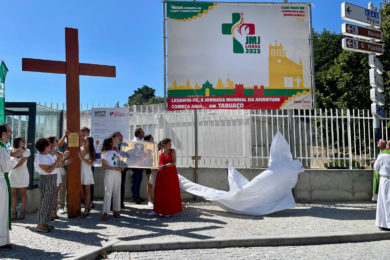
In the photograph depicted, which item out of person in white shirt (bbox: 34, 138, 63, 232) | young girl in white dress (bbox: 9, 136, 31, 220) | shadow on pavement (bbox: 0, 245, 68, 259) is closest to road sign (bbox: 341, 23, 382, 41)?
person in white shirt (bbox: 34, 138, 63, 232)

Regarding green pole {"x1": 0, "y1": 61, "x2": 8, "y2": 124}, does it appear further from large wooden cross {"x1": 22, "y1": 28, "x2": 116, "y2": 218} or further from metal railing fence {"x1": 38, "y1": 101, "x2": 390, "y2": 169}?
metal railing fence {"x1": 38, "y1": 101, "x2": 390, "y2": 169}

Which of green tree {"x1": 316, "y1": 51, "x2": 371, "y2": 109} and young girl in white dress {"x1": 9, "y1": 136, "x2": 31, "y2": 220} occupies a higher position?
green tree {"x1": 316, "y1": 51, "x2": 371, "y2": 109}

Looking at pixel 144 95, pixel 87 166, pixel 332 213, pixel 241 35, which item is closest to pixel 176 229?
pixel 87 166

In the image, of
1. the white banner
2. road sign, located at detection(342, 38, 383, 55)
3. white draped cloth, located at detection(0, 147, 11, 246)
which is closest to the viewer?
white draped cloth, located at detection(0, 147, 11, 246)

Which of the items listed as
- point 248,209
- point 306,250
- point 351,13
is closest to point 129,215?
point 248,209

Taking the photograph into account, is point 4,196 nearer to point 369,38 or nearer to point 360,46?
point 360,46

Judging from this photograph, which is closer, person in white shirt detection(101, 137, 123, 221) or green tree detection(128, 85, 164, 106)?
person in white shirt detection(101, 137, 123, 221)

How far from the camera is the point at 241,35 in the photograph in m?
9.11

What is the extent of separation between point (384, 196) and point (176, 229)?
400 centimetres

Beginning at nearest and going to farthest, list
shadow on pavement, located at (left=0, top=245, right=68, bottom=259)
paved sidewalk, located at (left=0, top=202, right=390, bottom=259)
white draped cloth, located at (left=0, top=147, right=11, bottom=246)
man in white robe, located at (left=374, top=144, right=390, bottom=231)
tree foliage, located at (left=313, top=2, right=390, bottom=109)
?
shadow on pavement, located at (left=0, top=245, right=68, bottom=259) → white draped cloth, located at (left=0, top=147, right=11, bottom=246) → paved sidewalk, located at (left=0, top=202, right=390, bottom=259) → man in white robe, located at (left=374, top=144, right=390, bottom=231) → tree foliage, located at (left=313, top=2, right=390, bottom=109)

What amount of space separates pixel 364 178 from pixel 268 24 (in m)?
5.04

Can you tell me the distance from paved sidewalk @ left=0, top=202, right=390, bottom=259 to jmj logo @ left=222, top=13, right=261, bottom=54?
4351 mm

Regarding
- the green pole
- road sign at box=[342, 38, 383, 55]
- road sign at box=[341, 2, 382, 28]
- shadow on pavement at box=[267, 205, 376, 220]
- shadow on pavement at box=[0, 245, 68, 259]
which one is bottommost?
shadow on pavement at box=[267, 205, 376, 220]

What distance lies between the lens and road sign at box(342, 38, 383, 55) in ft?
27.8
